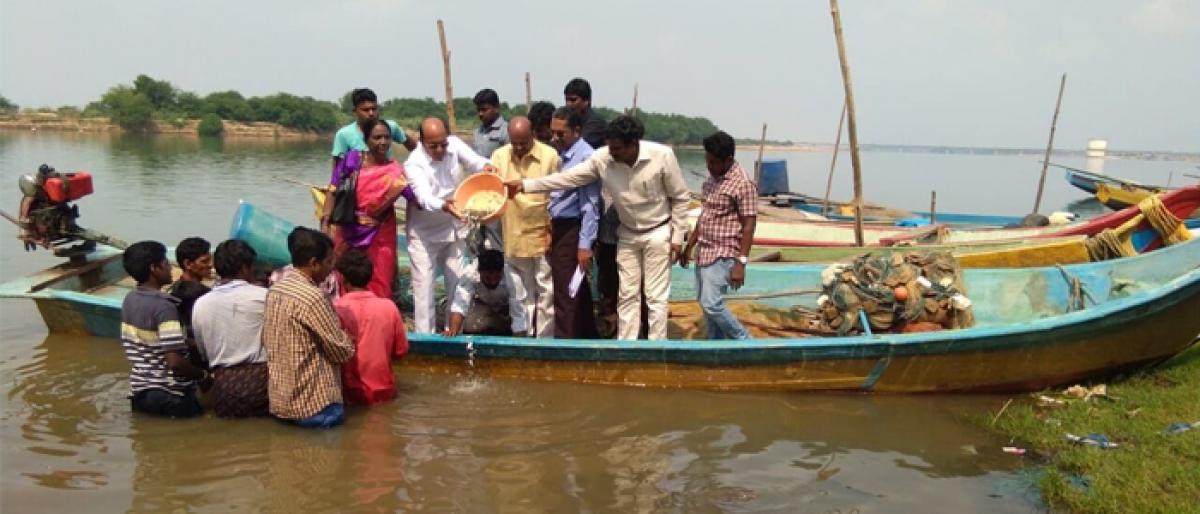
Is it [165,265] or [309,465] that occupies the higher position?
[165,265]

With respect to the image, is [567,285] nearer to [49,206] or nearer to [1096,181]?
[49,206]

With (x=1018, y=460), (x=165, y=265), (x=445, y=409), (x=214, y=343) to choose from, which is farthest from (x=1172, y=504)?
(x=165, y=265)

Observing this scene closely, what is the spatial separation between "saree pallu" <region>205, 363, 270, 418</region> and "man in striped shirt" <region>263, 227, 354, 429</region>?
0.12 m

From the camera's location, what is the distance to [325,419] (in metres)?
4.19

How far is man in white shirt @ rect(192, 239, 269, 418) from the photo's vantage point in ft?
13.0

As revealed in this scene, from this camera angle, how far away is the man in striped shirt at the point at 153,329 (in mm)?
3916

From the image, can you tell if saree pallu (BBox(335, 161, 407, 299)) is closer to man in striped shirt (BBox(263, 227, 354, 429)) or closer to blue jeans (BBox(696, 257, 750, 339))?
man in striped shirt (BBox(263, 227, 354, 429))

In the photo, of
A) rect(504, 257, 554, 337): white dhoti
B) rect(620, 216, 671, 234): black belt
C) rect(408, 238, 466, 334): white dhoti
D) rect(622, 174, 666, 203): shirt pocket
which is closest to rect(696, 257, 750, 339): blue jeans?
rect(620, 216, 671, 234): black belt

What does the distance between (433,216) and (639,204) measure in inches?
52.4

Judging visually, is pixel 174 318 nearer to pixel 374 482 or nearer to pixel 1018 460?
pixel 374 482

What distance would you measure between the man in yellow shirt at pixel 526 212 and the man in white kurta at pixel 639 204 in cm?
20

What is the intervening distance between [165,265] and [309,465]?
1.21 m

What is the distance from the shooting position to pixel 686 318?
600 cm

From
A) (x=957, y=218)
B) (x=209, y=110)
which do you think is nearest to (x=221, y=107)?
(x=209, y=110)
